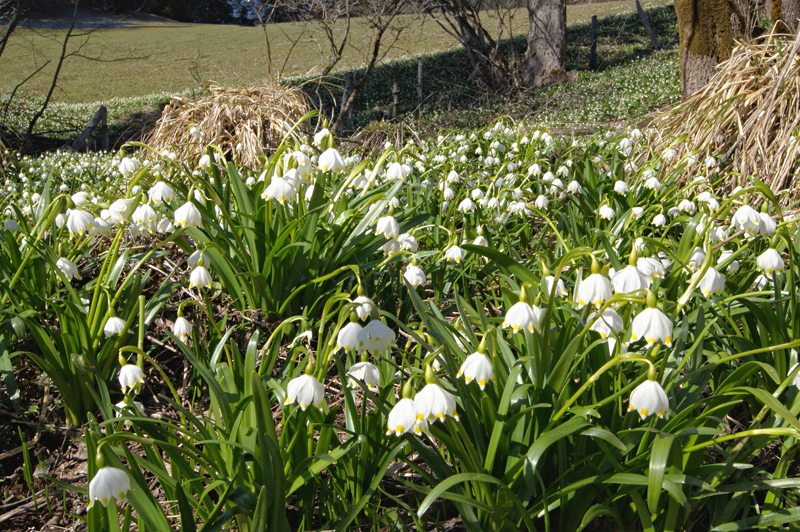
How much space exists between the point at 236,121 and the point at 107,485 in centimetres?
543

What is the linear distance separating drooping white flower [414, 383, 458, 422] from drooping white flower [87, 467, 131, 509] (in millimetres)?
652

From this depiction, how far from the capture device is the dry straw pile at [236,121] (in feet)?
19.5

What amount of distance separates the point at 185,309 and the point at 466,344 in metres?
1.77

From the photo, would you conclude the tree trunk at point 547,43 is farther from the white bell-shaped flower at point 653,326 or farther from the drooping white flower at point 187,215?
the white bell-shaped flower at point 653,326

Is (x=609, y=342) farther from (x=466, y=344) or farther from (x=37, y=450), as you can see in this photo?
(x=37, y=450)

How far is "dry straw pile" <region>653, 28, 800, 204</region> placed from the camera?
162 inches

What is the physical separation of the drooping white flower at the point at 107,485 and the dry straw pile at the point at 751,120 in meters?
3.78

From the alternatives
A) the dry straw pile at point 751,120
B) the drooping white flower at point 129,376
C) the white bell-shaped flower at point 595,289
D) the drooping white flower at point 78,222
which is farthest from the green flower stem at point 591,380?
the dry straw pile at point 751,120

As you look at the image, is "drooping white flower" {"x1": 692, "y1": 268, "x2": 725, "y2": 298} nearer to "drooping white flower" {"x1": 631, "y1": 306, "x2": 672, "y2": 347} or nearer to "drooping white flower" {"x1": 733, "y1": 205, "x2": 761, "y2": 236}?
"drooping white flower" {"x1": 733, "y1": 205, "x2": 761, "y2": 236}

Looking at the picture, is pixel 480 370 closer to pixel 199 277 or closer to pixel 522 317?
pixel 522 317

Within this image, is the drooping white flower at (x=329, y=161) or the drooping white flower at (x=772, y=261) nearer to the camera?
the drooping white flower at (x=772, y=261)

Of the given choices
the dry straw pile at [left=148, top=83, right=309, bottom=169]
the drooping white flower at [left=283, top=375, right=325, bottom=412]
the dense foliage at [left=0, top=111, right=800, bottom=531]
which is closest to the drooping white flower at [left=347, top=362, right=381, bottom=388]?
the dense foliage at [left=0, top=111, right=800, bottom=531]

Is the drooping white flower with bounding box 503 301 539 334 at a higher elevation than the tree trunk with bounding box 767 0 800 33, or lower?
lower

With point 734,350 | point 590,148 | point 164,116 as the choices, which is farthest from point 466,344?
point 164,116
